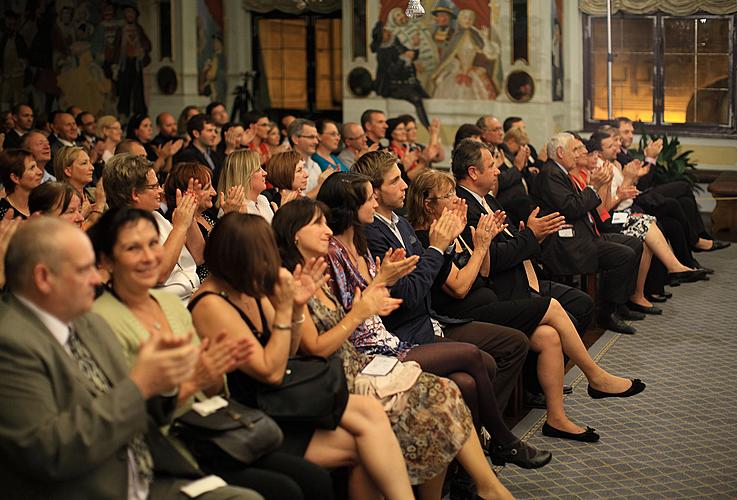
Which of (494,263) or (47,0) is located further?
(47,0)

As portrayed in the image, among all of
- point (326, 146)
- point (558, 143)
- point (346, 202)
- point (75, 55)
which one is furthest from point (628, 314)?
point (75, 55)

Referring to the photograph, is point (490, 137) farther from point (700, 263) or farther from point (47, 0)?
point (47, 0)

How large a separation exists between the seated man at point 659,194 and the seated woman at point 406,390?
19.9 ft

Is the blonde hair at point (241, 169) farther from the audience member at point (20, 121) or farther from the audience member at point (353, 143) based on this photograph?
the audience member at point (20, 121)

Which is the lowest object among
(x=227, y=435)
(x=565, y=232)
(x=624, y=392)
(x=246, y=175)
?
(x=624, y=392)

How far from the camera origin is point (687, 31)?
Answer: 1462cm

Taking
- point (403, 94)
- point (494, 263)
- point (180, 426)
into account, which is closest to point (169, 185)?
point (494, 263)

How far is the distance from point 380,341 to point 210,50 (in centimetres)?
1228

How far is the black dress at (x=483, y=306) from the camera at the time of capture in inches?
232

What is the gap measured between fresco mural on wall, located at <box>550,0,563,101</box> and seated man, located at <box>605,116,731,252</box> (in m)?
3.27

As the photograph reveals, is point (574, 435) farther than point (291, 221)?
Yes

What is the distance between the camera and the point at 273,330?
152 inches

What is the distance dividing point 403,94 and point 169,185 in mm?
9180

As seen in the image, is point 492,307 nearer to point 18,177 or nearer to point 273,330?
point 273,330
